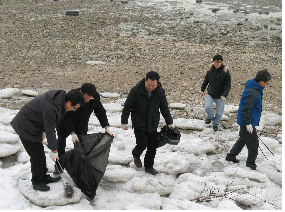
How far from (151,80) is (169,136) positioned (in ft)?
3.00

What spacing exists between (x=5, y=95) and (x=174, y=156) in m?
4.99

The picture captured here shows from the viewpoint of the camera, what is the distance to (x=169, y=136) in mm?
3705

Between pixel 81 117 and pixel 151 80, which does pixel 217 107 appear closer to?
pixel 151 80

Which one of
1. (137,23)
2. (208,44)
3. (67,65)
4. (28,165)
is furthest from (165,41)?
(28,165)

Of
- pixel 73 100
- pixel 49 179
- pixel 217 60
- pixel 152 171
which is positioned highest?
pixel 217 60

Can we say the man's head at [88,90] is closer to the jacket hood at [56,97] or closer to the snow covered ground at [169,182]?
the jacket hood at [56,97]

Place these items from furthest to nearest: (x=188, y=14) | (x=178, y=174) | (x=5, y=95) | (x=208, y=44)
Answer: (x=188, y=14)
(x=208, y=44)
(x=5, y=95)
(x=178, y=174)

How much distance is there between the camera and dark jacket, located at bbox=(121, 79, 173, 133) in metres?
3.51

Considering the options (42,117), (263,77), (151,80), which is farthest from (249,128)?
(42,117)

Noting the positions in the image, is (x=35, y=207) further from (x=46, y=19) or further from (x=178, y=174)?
(x=46, y=19)

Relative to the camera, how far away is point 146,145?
371 centimetres

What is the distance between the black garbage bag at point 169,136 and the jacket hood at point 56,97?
1590 mm

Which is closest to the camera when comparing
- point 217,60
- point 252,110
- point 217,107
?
point 252,110

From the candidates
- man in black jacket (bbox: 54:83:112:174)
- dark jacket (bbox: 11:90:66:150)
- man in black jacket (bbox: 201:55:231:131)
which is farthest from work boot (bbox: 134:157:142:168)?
man in black jacket (bbox: 201:55:231:131)
